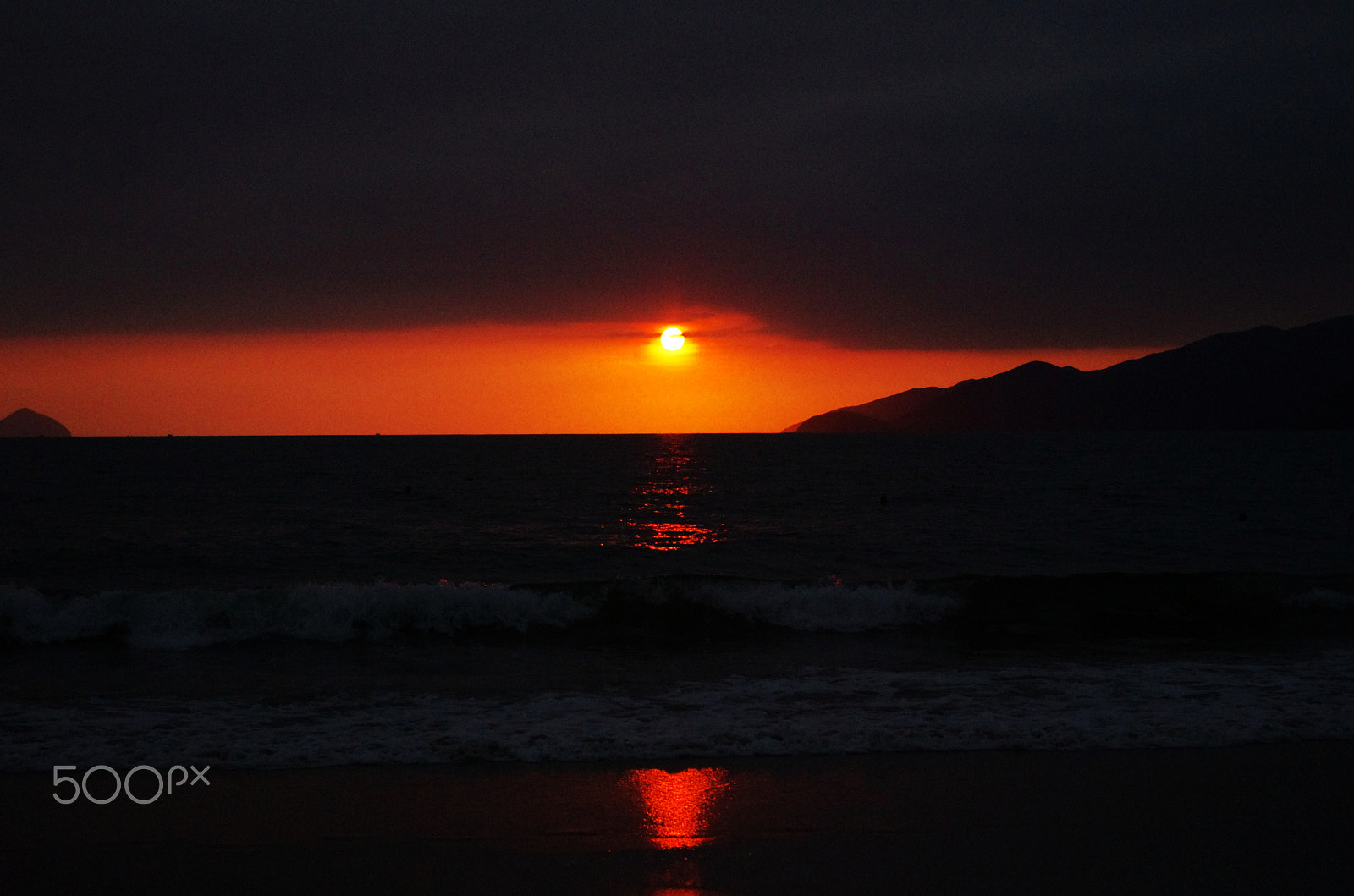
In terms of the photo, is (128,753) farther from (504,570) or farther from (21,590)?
(504,570)

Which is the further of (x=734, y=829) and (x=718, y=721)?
(x=718, y=721)

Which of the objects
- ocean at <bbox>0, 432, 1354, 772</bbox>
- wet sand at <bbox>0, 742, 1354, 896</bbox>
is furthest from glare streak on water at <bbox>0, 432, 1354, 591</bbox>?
wet sand at <bbox>0, 742, 1354, 896</bbox>

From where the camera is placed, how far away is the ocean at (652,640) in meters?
9.34

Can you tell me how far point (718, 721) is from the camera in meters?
9.87

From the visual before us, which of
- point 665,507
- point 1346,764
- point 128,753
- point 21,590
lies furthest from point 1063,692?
point 665,507

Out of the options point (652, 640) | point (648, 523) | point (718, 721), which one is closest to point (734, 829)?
point (718, 721)

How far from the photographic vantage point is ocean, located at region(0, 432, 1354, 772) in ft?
30.7

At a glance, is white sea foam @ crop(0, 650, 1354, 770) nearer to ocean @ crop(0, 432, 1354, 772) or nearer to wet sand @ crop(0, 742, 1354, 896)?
ocean @ crop(0, 432, 1354, 772)

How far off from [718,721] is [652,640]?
20.9ft

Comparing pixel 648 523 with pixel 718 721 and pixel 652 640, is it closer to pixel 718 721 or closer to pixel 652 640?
pixel 652 640

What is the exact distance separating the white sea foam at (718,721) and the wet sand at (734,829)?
1.38ft

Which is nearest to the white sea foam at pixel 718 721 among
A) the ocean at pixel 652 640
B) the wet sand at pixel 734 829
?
the ocean at pixel 652 640

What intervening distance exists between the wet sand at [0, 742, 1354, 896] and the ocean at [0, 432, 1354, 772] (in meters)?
0.66

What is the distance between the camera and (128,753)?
867cm
